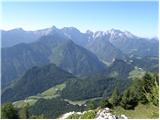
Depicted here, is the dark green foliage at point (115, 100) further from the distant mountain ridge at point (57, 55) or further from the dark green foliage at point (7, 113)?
the distant mountain ridge at point (57, 55)

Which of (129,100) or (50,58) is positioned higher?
(129,100)

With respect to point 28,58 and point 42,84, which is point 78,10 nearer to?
point 42,84

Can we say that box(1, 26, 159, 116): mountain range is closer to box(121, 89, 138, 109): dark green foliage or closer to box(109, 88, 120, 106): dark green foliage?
box(109, 88, 120, 106): dark green foliage

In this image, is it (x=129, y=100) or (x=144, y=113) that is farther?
(x=129, y=100)

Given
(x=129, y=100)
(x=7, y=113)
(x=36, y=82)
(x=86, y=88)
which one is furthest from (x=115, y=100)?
(x=36, y=82)

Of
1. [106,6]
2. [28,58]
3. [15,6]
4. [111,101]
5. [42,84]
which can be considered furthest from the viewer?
[28,58]

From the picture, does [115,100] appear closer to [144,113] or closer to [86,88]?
[144,113]

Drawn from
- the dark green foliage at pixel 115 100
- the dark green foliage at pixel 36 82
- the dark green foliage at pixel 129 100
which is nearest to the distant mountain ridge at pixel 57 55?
the dark green foliage at pixel 36 82

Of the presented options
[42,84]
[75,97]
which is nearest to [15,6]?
[75,97]
